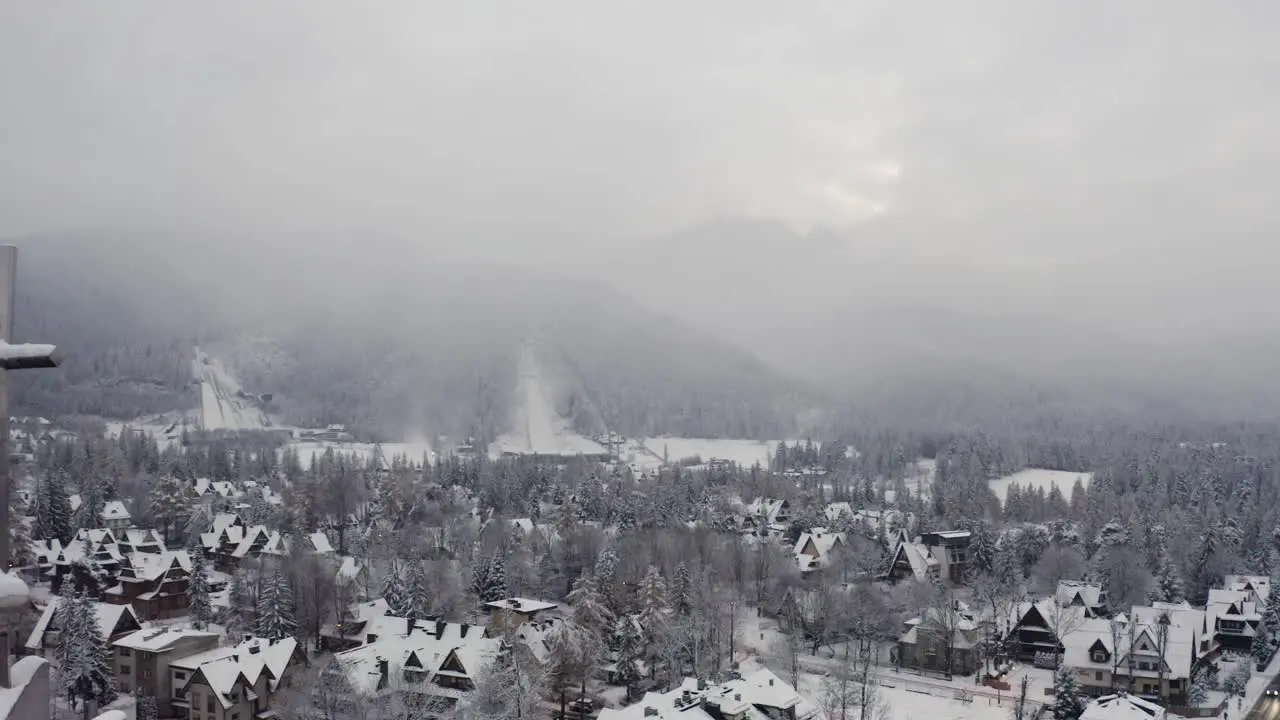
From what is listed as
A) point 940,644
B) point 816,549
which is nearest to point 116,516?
point 816,549

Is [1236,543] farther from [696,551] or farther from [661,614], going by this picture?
[661,614]

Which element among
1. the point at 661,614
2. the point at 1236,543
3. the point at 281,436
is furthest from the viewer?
the point at 281,436

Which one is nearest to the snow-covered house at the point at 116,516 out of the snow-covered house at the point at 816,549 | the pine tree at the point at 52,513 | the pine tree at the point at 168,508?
the pine tree at the point at 168,508

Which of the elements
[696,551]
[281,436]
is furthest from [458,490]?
[281,436]

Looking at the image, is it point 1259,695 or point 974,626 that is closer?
point 1259,695

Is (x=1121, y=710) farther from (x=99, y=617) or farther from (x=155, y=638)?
(x=99, y=617)

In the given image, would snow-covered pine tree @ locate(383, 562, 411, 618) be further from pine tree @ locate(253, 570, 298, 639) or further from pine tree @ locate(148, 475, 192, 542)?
pine tree @ locate(148, 475, 192, 542)

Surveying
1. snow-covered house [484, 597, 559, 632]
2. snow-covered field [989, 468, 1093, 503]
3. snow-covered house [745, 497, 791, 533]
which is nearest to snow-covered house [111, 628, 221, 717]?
snow-covered house [484, 597, 559, 632]
